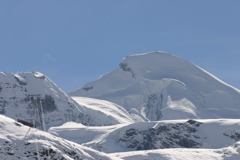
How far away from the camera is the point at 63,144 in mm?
174000

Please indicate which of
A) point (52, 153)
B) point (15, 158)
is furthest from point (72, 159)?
point (15, 158)

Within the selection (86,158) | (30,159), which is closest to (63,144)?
(86,158)

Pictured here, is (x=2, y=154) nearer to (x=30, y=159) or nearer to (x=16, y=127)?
(x=30, y=159)

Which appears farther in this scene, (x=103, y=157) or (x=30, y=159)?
(x=103, y=157)

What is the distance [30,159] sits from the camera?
15762 cm

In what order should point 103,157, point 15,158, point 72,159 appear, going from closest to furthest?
point 15,158 → point 72,159 → point 103,157

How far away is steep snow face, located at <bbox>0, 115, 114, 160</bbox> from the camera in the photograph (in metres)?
159

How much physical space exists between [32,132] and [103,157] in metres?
19.1

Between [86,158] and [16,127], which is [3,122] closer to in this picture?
[16,127]

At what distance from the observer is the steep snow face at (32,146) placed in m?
159

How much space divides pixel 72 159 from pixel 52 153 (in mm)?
6023

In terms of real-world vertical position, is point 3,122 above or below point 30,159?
above

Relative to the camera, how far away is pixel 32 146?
163375mm

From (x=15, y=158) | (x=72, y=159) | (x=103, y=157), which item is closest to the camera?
→ (x=15, y=158)
